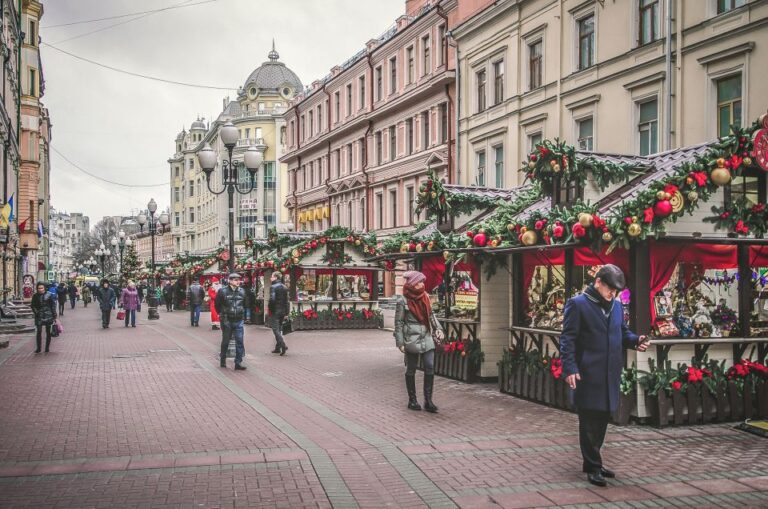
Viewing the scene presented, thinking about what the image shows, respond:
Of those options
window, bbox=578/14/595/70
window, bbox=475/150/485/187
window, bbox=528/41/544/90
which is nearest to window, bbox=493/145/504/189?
window, bbox=475/150/485/187

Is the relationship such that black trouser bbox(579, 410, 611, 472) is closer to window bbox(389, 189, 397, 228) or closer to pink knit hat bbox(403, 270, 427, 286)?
pink knit hat bbox(403, 270, 427, 286)

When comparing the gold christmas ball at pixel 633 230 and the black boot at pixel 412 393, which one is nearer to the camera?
the gold christmas ball at pixel 633 230

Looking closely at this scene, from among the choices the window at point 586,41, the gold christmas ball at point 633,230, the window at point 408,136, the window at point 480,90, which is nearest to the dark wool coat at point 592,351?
the gold christmas ball at point 633,230

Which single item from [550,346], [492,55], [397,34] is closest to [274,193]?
[397,34]

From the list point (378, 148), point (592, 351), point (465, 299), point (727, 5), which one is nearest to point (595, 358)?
point (592, 351)

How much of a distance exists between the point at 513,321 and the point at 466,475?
5.16 metres

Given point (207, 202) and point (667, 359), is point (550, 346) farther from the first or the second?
point (207, 202)

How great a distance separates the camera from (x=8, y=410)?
1037 centimetres

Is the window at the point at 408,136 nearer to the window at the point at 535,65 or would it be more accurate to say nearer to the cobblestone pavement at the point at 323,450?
the window at the point at 535,65

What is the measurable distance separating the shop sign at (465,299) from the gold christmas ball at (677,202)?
5.11m

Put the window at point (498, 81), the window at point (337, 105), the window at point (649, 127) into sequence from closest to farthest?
the window at point (649, 127) < the window at point (498, 81) < the window at point (337, 105)

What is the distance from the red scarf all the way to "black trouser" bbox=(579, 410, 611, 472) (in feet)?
13.1

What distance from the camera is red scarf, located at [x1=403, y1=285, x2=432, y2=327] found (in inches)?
411

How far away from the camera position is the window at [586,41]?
2545cm
